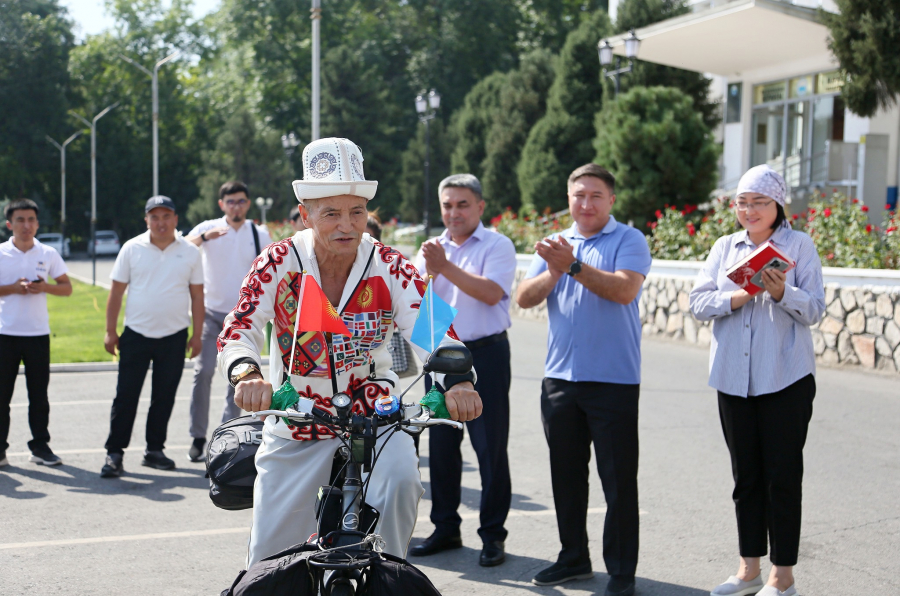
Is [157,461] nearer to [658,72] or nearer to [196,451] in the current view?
[196,451]

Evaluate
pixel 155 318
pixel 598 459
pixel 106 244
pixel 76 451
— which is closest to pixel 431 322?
pixel 598 459

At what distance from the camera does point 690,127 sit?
21.4m

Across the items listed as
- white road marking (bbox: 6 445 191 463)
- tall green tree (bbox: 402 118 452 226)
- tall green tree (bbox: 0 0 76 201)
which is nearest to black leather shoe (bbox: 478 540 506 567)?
white road marking (bbox: 6 445 191 463)

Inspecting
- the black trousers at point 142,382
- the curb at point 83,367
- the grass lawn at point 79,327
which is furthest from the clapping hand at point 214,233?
the grass lawn at point 79,327

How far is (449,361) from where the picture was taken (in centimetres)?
297

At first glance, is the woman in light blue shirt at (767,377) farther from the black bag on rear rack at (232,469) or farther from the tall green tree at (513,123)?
the tall green tree at (513,123)

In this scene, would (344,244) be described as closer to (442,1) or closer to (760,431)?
(760,431)

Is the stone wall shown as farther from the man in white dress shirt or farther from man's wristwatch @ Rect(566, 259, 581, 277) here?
Answer: man's wristwatch @ Rect(566, 259, 581, 277)

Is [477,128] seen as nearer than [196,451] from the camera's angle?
No

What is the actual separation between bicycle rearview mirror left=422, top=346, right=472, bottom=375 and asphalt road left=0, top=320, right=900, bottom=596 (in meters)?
2.30

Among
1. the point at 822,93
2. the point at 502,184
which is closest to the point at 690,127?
the point at 822,93

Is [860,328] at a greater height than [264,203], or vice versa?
[264,203]

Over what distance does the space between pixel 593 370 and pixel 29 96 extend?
69068mm

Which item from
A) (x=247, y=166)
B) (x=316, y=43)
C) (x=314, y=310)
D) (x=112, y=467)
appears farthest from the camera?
(x=247, y=166)
